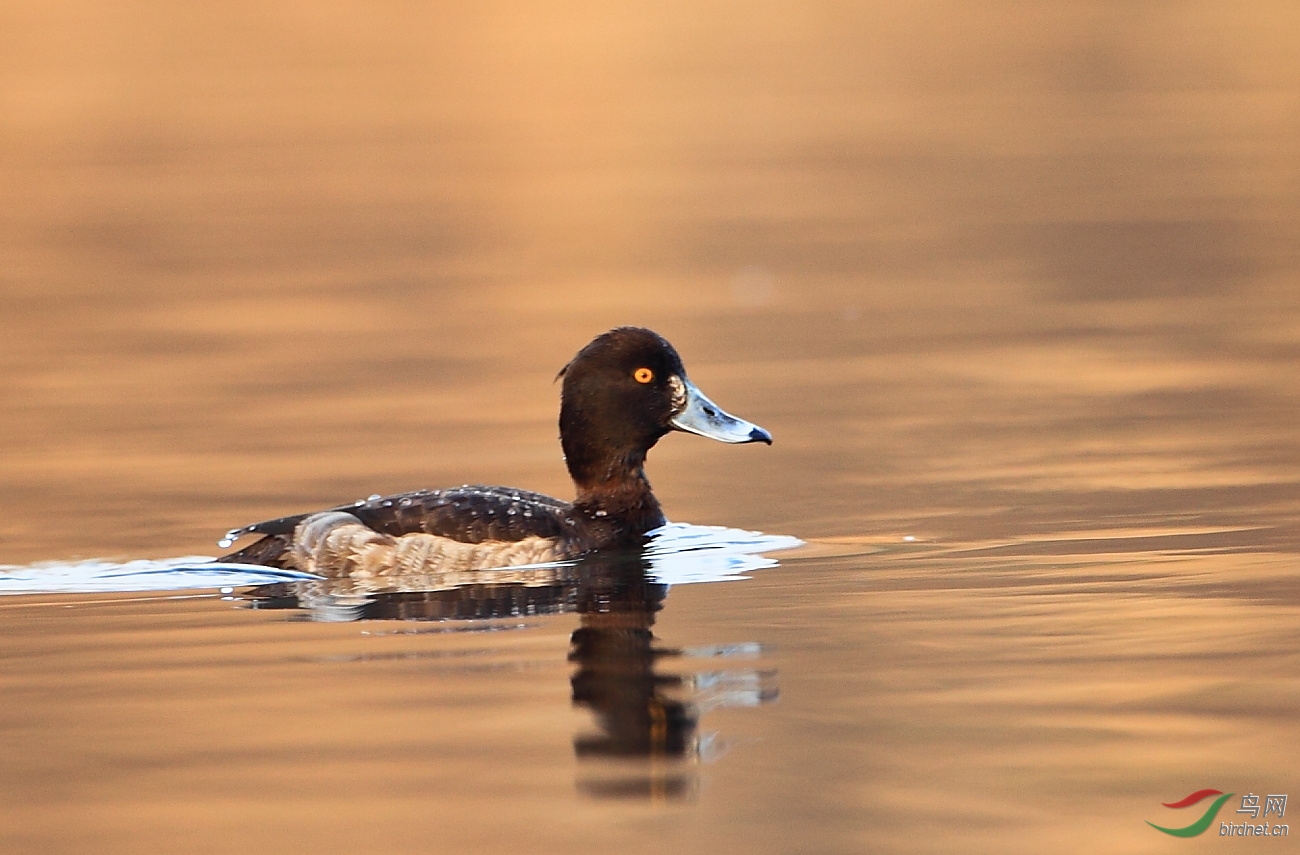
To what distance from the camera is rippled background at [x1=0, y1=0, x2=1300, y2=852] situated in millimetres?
6316

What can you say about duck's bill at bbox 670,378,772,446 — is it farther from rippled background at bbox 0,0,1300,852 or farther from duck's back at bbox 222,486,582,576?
duck's back at bbox 222,486,582,576

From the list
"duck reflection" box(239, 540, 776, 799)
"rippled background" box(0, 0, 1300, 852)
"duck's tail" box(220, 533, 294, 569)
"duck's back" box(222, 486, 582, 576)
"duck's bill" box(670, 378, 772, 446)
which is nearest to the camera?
"rippled background" box(0, 0, 1300, 852)

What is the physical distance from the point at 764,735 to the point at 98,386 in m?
9.29

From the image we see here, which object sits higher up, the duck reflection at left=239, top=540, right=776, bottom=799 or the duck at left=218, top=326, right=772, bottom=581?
the duck at left=218, top=326, right=772, bottom=581

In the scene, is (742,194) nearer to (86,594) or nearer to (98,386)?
(98,386)

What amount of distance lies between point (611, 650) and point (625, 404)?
8.78 ft

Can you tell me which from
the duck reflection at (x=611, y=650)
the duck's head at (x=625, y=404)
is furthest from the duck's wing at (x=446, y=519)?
the duck's head at (x=625, y=404)

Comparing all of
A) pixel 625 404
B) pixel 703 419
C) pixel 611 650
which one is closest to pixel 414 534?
pixel 625 404

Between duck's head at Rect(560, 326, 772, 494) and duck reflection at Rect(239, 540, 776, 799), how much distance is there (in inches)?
22.1

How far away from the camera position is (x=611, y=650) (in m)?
7.94

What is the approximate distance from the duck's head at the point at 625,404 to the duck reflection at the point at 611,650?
1.84 ft

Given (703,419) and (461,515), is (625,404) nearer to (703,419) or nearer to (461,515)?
(703,419)

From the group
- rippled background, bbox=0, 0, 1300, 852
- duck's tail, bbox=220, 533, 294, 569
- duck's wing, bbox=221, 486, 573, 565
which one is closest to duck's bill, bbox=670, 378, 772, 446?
rippled background, bbox=0, 0, 1300, 852

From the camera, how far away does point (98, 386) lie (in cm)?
1497
